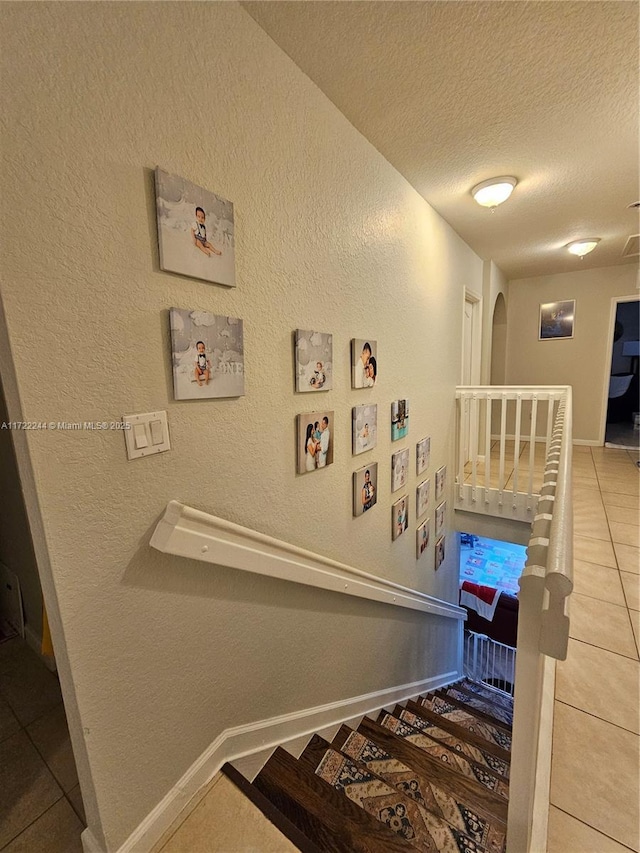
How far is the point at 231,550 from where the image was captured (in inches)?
45.7

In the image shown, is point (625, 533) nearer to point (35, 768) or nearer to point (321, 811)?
point (321, 811)

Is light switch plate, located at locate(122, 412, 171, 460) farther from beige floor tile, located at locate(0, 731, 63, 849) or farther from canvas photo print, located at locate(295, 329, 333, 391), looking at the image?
beige floor tile, located at locate(0, 731, 63, 849)

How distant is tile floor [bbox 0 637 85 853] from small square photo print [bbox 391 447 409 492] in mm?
1959

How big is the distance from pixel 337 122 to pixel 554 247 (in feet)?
11.2

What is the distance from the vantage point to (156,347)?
99cm

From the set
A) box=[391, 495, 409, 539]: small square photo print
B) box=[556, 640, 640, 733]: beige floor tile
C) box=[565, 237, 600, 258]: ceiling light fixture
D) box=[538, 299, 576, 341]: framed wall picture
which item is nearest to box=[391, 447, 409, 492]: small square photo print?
box=[391, 495, 409, 539]: small square photo print

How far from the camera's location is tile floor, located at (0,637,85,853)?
45.2 inches

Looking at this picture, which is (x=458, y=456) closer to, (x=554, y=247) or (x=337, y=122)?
(x=554, y=247)

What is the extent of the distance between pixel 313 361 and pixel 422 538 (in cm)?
202

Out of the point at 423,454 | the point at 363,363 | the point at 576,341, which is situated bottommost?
the point at 423,454

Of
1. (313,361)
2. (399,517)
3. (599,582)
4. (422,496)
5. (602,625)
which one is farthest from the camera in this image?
(422,496)

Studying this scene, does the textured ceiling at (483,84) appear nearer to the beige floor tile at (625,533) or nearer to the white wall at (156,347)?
the white wall at (156,347)

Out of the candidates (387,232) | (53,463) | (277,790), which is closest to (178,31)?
(53,463)

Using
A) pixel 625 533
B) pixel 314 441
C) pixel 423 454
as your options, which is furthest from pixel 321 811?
pixel 625 533
